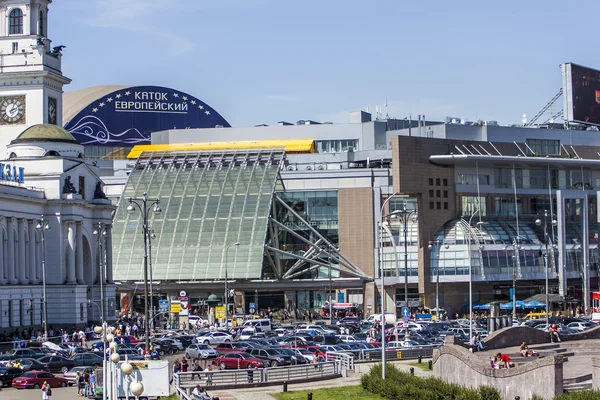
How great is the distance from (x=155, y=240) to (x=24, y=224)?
115 feet

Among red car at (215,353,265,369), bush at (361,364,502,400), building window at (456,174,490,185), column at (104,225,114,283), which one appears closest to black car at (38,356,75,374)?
red car at (215,353,265,369)

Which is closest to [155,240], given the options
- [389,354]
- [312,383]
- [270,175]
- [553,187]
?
[270,175]

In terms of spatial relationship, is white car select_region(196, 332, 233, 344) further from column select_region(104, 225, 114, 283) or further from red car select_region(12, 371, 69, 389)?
column select_region(104, 225, 114, 283)

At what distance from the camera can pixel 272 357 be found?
80.0 metres

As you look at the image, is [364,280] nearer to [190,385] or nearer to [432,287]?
[432,287]

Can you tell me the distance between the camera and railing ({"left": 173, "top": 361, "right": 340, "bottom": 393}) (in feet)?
226

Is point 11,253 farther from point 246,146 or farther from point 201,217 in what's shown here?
point 246,146

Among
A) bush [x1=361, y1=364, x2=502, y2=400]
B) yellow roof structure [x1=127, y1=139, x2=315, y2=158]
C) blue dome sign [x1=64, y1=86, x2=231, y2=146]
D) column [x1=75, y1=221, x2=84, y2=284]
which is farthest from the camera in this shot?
A: blue dome sign [x1=64, y1=86, x2=231, y2=146]

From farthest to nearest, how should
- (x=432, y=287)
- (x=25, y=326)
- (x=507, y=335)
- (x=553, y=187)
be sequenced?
1. (x=553, y=187)
2. (x=432, y=287)
3. (x=25, y=326)
4. (x=507, y=335)

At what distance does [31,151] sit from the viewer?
129000 millimetres

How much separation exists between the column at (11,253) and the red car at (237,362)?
45.1 m

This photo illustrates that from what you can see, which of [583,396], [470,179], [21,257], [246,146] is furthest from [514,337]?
[246,146]

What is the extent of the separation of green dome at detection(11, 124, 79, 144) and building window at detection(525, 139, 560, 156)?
65282 mm

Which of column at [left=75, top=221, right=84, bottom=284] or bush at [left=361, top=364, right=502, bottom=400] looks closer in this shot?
bush at [left=361, top=364, right=502, bottom=400]
